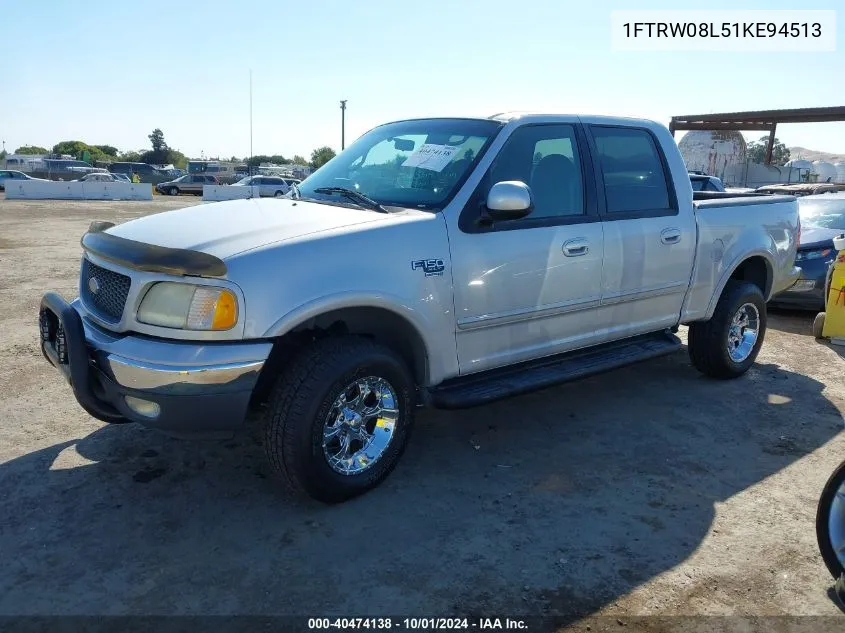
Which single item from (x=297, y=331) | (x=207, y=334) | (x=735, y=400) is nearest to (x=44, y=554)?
(x=207, y=334)

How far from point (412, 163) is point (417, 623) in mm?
2541

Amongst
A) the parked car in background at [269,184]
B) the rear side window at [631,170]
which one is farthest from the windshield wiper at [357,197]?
the parked car in background at [269,184]

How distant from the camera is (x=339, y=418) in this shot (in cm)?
345

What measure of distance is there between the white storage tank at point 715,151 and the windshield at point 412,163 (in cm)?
4064

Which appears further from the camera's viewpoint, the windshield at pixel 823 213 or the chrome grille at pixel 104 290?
the windshield at pixel 823 213

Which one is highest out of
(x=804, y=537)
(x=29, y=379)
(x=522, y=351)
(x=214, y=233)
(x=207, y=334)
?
(x=214, y=233)

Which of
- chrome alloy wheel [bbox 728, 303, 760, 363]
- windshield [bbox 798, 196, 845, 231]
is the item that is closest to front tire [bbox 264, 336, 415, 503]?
chrome alloy wheel [bbox 728, 303, 760, 363]

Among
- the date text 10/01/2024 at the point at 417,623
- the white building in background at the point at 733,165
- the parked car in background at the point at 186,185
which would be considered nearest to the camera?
the date text 10/01/2024 at the point at 417,623

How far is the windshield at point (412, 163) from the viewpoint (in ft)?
12.8

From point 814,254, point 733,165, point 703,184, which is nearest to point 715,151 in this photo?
point 733,165

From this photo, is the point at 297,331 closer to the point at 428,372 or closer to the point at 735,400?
the point at 428,372

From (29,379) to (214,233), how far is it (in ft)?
9.19

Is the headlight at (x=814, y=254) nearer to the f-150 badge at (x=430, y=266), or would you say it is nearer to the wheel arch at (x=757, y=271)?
the wheel arch at (x=757, y=271)

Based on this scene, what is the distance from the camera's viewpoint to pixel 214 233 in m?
3.33
